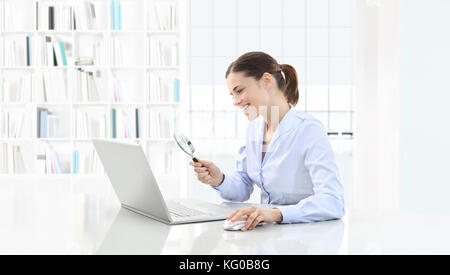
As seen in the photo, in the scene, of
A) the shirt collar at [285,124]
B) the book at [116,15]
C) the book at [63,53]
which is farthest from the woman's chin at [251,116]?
the book at [63,53]

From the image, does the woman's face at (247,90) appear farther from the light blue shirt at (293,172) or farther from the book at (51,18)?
the book at (51,18)

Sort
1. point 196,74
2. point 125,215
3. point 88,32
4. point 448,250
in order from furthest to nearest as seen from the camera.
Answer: point 196,74 → point 88,32 → point 125,215 → point 448,250

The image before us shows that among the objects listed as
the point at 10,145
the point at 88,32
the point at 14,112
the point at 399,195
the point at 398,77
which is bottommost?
the point at 399,195

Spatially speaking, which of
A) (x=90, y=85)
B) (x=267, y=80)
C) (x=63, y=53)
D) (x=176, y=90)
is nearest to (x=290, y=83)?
(x=267, y=80)

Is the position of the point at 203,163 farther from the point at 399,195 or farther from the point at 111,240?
the point at 399,195

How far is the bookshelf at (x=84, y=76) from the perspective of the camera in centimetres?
402

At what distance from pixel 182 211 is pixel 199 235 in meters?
0.30

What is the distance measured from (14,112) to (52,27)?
782 millimetres

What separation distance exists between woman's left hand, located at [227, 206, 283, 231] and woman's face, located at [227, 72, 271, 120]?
0.51 metres

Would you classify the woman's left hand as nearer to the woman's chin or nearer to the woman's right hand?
the woman's right hand

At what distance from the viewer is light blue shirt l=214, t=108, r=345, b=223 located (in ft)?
4.29

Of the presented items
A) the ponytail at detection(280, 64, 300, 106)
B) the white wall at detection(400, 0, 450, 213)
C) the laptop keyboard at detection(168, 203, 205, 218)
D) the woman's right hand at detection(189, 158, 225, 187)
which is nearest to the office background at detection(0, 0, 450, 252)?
the white wall at detection(400, 0, 450, 213)

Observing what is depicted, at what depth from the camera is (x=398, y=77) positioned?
378cm

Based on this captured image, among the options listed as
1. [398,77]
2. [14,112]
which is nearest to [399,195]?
[398,77]
